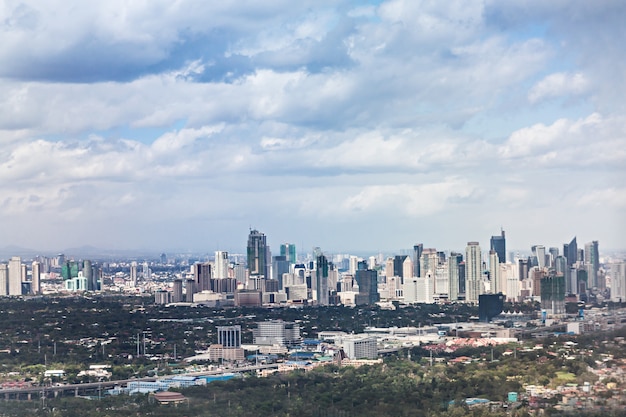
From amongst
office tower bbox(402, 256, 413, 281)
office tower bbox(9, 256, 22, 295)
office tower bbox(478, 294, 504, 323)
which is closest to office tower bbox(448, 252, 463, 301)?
office tower bbox(402, 256, 413, 281)

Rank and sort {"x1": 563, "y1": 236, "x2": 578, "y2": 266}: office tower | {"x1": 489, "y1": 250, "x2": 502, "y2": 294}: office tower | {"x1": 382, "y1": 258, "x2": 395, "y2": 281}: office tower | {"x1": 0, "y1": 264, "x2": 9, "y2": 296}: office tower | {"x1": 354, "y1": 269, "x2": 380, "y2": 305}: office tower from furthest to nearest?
{"x1": 382, "y1": 258, "x2": 395, "y2": 281}: office tower → {"x1": 354, "y1": 269, "x2": 380, "y2": 305}: office tower → {"x1": 489, "y1": 250, "x2": 502, "y2": 294}: office tower → {"x1": 0, "y1": 264, "x2": 9, "y2": 296}: office tower → {"x1": 563, "y1": 236, "x2": 578, "y2": 266}: office tower

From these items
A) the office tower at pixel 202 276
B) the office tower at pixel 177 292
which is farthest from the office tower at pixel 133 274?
the office tower at pixel 177 292

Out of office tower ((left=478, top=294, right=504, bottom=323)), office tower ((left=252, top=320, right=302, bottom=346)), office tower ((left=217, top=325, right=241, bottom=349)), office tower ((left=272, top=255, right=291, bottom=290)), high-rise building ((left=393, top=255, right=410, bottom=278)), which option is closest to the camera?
office tower ((left=217, top=325, right=241, bottom=349))

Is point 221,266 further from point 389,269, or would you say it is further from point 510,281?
point 510,281

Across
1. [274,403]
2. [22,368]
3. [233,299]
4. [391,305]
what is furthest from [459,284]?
[274,403]

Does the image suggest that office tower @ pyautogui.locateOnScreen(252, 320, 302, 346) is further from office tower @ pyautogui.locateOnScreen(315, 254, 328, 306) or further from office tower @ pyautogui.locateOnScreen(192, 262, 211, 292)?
office tower @ pyautogui.locateOnScreen(315, 254, 328, 306)

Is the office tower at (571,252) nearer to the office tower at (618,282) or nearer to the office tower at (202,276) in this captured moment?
the office tower at (618,282)

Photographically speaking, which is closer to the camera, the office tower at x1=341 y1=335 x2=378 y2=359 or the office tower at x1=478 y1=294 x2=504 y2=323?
the office tower at x1=341 y1=335 x2=378 y2=359
